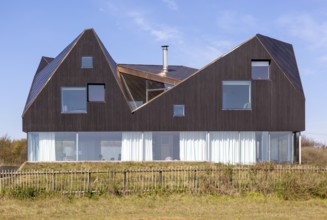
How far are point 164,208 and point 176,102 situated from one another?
15.6m

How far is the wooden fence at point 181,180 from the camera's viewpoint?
22.4m

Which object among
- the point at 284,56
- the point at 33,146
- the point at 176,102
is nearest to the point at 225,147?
the point at 176,102

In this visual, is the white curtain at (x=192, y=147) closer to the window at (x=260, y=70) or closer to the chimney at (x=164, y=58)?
the window at (x=260, y=70)

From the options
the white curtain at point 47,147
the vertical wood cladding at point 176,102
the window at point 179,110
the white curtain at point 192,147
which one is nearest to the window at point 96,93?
the vertical wood cladding at point 176,102

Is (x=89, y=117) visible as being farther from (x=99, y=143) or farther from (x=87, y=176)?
(x=87, y=176)

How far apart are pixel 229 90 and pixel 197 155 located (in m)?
4.35

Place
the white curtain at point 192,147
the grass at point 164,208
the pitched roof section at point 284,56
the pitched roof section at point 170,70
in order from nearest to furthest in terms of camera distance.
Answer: the grass at point 164,208 → the white curtain at point 192,147 → the pitched roof section at point 284,56 → the pitched roof section at point 170,70

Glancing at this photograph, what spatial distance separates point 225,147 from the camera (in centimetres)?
3525

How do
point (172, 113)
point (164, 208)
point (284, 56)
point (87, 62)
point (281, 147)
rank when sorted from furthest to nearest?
1. point (284, 56)
2. point (281, 147)
3. point (87, 62)
4. point (172, 113)
5. point (164, 208)

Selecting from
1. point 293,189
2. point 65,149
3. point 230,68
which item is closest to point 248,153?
point 230,68

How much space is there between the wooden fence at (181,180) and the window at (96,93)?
1203 centimetres

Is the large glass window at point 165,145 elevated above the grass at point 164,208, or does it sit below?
above

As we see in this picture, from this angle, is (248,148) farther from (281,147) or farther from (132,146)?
(132,146)

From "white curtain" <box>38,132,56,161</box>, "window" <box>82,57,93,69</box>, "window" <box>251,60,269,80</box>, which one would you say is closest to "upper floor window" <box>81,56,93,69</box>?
"window" <box>82,57,93,69</box>
